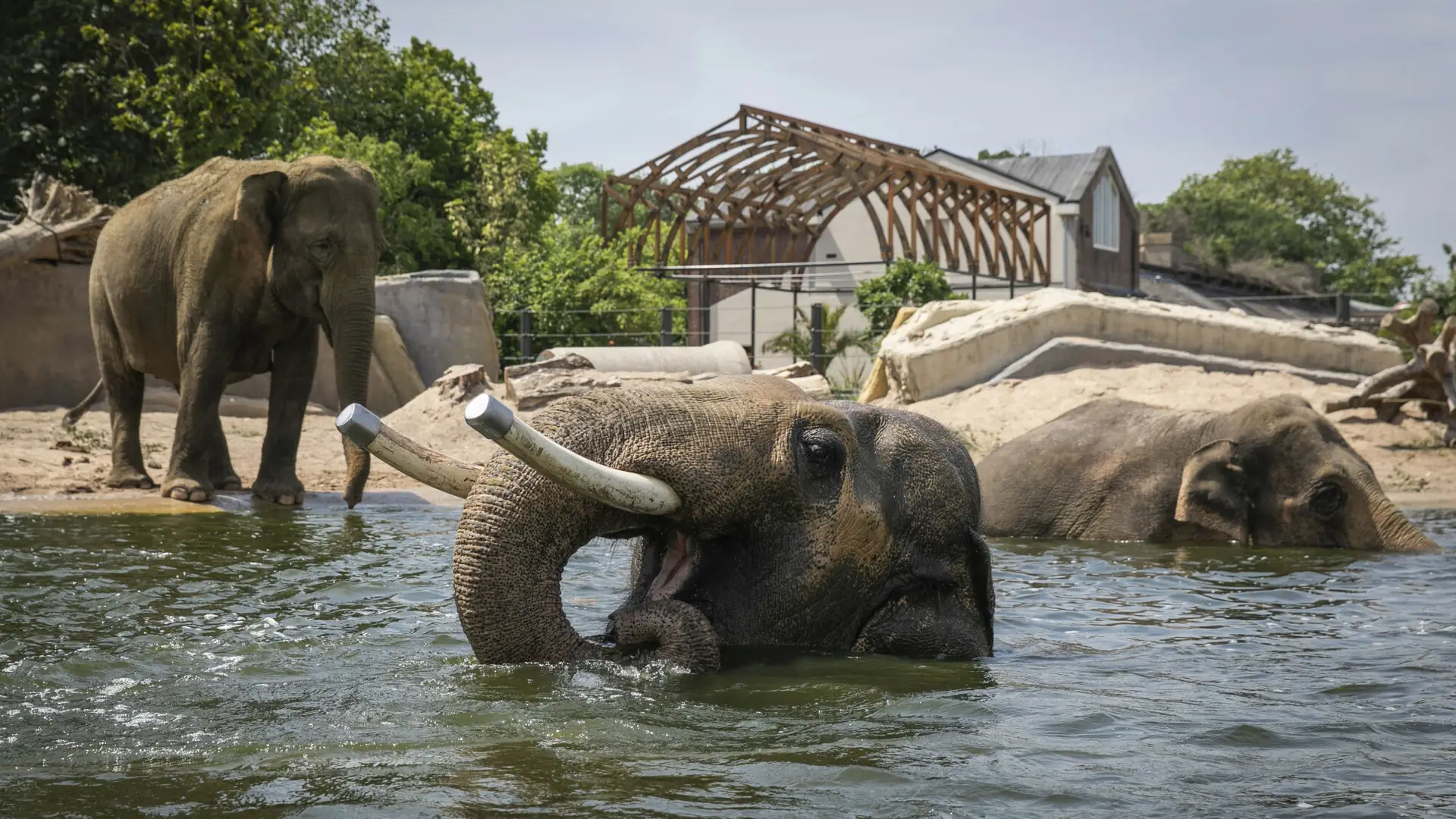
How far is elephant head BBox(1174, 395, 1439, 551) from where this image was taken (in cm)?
959

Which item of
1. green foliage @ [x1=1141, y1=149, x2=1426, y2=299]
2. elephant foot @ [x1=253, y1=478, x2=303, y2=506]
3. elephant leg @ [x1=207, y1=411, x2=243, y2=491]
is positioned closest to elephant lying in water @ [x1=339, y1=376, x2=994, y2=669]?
elephant foot @ [x1=253, y1=478, x2=303, y2=506]

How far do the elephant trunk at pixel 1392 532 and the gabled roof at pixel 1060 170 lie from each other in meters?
32.5

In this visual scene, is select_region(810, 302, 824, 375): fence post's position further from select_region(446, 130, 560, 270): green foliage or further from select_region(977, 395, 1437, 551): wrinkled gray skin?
select_region(446, 130, 560, 270): green foliage

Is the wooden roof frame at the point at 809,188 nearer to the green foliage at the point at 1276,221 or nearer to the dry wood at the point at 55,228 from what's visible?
the dry wood at the point at 55,228

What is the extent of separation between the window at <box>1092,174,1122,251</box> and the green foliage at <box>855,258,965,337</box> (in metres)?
19.7

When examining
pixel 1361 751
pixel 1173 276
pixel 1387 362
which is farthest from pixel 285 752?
pixel 1173 276

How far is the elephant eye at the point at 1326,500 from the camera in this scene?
9.60m

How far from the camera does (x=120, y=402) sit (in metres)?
12.3

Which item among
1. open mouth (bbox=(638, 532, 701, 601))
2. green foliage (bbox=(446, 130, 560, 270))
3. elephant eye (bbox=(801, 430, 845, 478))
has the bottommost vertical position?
open mouth (bbox=(638, 532, 701, 601))

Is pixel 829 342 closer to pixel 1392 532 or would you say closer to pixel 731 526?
pixel 1392 532

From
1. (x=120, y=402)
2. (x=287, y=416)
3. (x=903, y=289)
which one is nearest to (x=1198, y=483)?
(x=287, y=416)

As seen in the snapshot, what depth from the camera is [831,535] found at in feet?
17.3

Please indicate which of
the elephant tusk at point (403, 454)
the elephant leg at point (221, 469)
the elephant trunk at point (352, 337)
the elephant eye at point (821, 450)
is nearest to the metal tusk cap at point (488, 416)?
the elephant tusk at point (403, 454)

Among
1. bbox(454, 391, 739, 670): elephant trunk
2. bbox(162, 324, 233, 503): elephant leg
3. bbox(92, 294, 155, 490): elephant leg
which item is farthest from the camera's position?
bbox(92, 294, 155, 490): elephant leg
